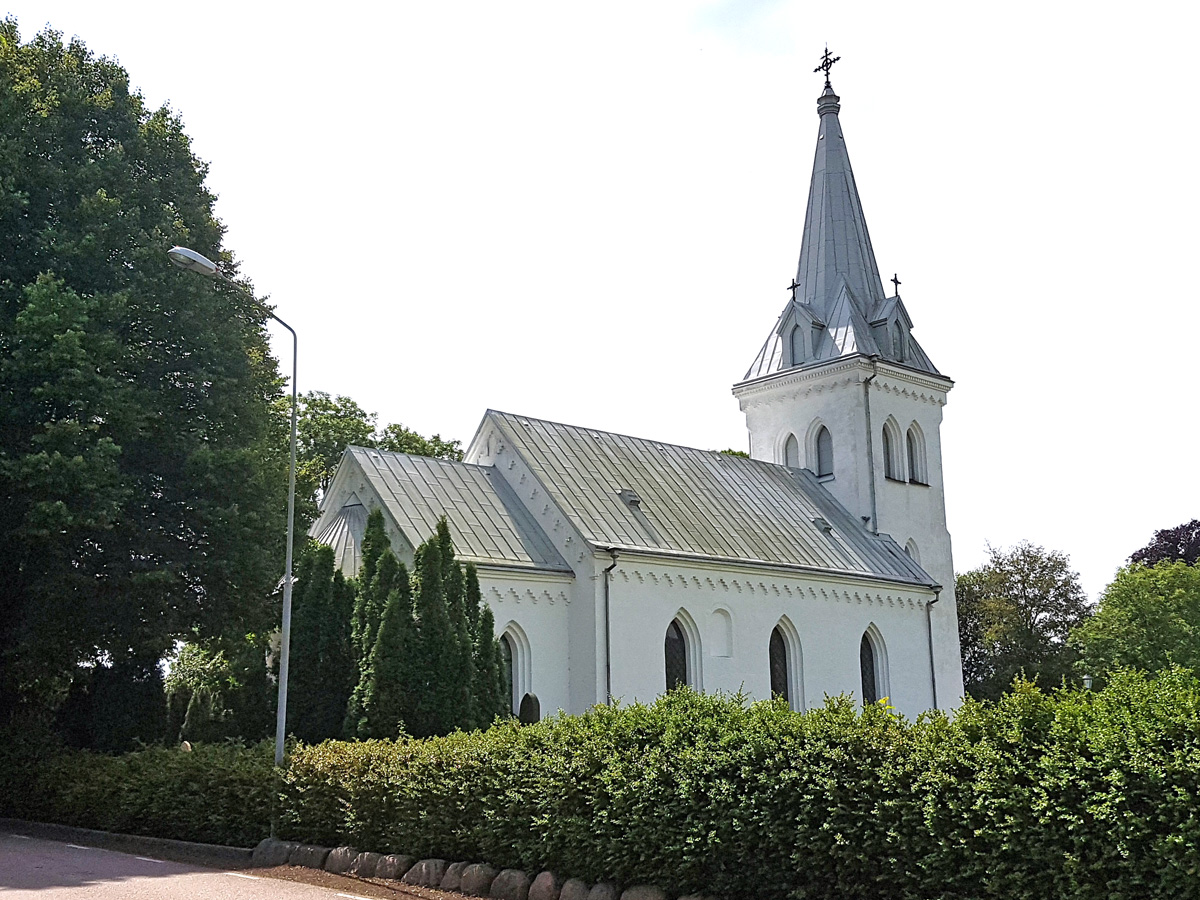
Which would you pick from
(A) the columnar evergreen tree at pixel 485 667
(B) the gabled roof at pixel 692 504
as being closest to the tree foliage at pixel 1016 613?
(B) the gabled roof at pixel 692 504

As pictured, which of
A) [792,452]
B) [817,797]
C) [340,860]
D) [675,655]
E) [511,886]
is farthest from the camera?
[792,452]

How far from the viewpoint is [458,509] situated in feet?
84.3

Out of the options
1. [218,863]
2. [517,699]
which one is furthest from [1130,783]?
[517,699]

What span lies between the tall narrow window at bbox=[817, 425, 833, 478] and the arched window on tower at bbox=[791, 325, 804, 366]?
7.75 feet

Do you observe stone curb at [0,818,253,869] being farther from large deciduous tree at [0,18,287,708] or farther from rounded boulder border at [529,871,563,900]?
rounded boulder border at [529,871,563,900]

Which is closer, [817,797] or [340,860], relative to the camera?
[817,797]

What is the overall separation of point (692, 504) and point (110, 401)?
14.8 meters

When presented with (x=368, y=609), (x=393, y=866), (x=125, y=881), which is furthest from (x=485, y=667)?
(x=125, y=881)

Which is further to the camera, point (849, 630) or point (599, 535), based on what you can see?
point (849, 630)

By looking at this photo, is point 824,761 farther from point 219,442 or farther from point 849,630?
point 849,630

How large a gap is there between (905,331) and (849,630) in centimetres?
1160

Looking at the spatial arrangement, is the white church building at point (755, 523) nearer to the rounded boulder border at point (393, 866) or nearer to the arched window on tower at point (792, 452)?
the arched window on tower at point (792, 452)

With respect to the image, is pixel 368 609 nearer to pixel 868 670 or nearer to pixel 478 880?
pixel 478 880

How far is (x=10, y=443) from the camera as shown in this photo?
2094 centimetres
